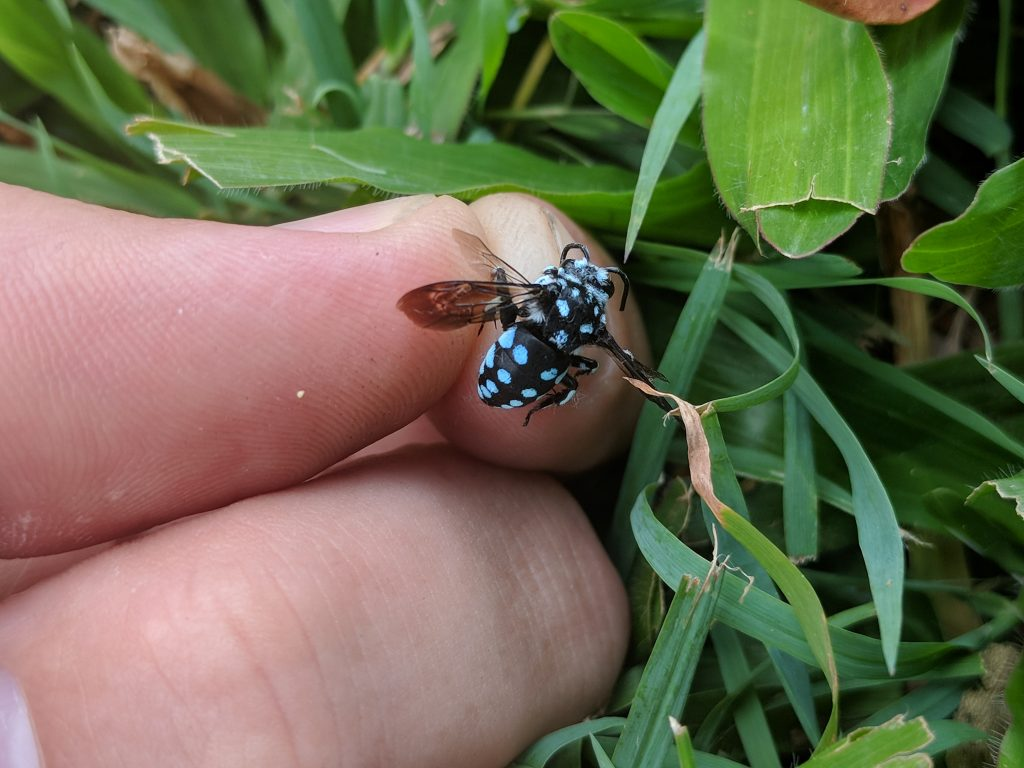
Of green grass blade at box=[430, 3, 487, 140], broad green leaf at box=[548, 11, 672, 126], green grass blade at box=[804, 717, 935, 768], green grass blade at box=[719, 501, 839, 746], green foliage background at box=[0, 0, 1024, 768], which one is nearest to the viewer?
green grass blade at box=[804, 717, 935, 768]

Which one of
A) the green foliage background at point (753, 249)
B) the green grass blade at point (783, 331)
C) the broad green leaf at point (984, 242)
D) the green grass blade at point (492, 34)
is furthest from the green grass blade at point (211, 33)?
the broad green leaf at point (984, 242)

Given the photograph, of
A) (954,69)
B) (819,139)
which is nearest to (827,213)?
(819,139)

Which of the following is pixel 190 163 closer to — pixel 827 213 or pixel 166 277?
pixel 166 277

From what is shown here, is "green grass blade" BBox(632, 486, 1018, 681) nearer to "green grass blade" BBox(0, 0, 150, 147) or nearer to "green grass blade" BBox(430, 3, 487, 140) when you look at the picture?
"green grass blade" BBox(430, 3, 487, 140)

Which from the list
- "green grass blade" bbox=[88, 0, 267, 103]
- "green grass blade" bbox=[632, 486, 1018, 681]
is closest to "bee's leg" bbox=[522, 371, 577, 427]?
"green grass blade" bbox=[632, 486, 1018, 681]

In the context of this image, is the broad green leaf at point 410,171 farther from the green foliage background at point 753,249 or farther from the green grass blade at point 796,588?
the green grass blade at point 796,588
